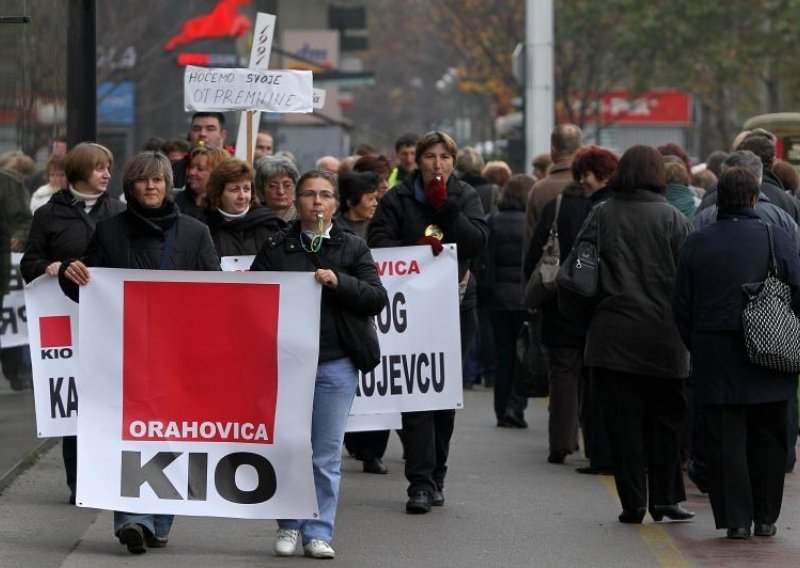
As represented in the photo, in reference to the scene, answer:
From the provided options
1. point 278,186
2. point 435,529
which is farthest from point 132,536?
point 278,186

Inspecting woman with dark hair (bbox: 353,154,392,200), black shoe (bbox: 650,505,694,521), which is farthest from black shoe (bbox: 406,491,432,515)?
woman with dark hair (bbox: 353,154,392,200)

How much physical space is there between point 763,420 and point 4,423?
4.37 m

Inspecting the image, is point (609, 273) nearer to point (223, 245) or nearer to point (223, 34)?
point (223, 245)

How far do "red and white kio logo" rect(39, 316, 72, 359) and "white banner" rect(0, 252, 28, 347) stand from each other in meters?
1.40

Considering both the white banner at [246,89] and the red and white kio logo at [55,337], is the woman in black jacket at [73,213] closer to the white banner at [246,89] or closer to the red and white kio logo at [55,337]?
the red and white kio logo at [55,337]

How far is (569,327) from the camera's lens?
39.9 feet

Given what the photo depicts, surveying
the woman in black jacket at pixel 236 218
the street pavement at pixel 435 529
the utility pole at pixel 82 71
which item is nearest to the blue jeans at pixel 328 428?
the street pavement at pixel 435 529

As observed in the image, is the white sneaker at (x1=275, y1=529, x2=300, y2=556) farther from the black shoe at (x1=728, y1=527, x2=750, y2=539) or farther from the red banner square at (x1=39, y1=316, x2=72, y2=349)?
the black shoe at (x1=728, y1=527, x2=750, y2=539)

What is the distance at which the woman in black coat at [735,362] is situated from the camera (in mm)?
9336

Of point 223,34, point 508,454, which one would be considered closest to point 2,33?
point 508,454

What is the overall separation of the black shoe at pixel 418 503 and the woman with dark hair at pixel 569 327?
57.0 inches

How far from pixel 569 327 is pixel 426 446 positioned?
2.19 meters

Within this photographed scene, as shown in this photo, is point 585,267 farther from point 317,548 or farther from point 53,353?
point 53,353

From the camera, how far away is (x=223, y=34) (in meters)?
36.1
